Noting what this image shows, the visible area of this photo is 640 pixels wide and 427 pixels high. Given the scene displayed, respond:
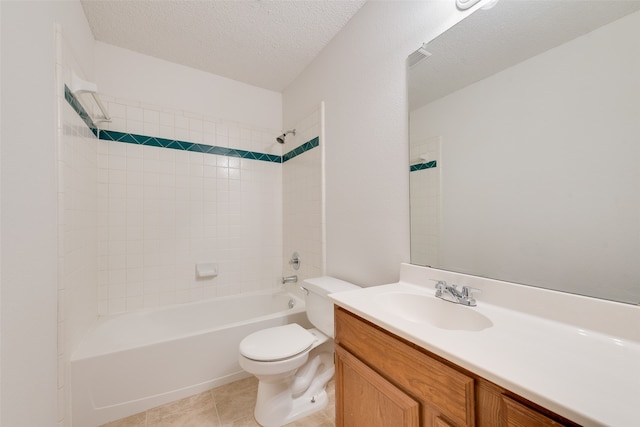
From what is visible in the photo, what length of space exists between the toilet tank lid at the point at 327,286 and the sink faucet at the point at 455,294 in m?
0.61

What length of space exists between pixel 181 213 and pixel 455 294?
7.12 feet

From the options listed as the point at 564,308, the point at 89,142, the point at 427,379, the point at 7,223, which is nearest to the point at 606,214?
the point at 564,308

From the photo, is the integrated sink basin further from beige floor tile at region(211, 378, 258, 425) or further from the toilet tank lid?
beige floor tile at region(211, 378, 258, 425)

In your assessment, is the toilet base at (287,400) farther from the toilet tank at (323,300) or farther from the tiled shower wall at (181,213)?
the tiled shower wall at (181,213)

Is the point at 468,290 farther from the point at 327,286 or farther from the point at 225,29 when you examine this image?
the point at 225,29

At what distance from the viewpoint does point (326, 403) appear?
58.4 inches

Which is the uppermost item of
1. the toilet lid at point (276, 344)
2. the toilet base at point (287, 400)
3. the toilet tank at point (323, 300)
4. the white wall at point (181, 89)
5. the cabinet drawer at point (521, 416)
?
the white wall at point (181, 89)

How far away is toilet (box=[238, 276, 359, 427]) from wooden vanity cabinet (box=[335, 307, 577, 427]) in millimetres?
386

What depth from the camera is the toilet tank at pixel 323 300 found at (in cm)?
A: 148

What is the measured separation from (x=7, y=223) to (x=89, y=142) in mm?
1173

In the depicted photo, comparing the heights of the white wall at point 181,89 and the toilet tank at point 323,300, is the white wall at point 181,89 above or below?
above

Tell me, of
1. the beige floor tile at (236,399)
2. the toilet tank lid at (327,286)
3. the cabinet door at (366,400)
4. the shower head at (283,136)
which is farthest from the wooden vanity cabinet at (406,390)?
the shower head at (283,136)

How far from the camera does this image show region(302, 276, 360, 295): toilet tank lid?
1495mm

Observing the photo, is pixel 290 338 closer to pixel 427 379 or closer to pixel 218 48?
pixel 427 379
